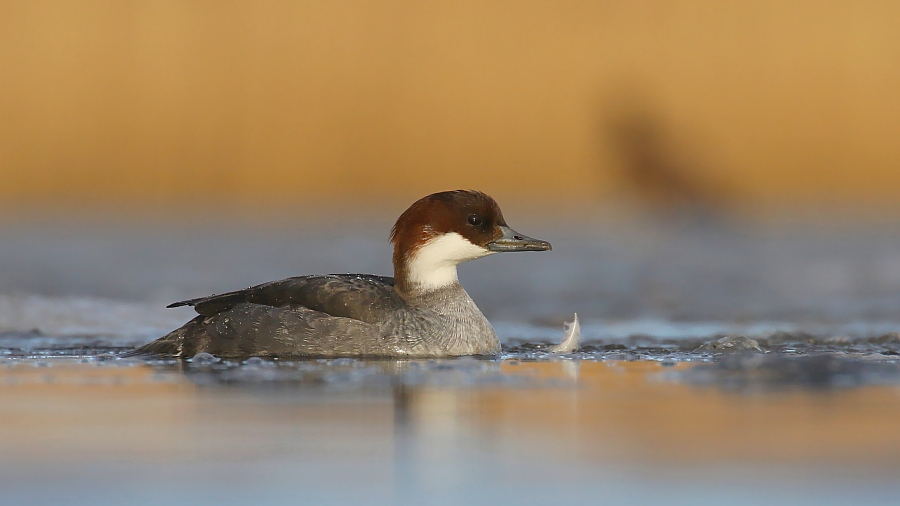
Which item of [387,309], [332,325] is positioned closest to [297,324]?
[332,325]

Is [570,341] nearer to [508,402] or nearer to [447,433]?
[508,402]

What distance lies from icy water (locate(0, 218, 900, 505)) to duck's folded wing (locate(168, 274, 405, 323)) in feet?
1.89

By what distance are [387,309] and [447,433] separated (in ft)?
10.3

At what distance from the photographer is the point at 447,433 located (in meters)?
5.41

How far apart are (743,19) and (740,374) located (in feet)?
54.3

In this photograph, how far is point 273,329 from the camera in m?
8.48

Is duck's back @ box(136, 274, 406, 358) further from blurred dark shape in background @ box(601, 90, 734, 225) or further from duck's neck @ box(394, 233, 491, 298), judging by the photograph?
blurred dark shape in background @ box(601, 90, 734, 225)

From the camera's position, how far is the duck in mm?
8406

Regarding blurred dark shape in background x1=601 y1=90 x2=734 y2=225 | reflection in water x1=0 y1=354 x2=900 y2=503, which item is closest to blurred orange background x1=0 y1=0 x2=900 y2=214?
blurred dark shape in background x1=601 y1=90 x2=734 y2=225

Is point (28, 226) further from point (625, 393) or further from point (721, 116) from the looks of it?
point (625, 393)

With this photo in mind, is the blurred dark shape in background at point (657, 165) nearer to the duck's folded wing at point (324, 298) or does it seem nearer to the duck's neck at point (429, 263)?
the duck's neck at point (429, 263)

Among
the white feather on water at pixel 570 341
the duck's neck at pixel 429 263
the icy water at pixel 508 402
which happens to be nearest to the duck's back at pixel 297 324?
the duck's neck at pixel 429 263

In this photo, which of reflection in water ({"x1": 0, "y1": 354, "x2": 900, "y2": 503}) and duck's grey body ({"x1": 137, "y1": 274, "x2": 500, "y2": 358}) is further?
duck's grey body ({"x1": 137, "y1": 274, "x2": 500, "y2": 358})

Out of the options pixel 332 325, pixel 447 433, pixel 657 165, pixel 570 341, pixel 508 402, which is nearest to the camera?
pixel 447 433
